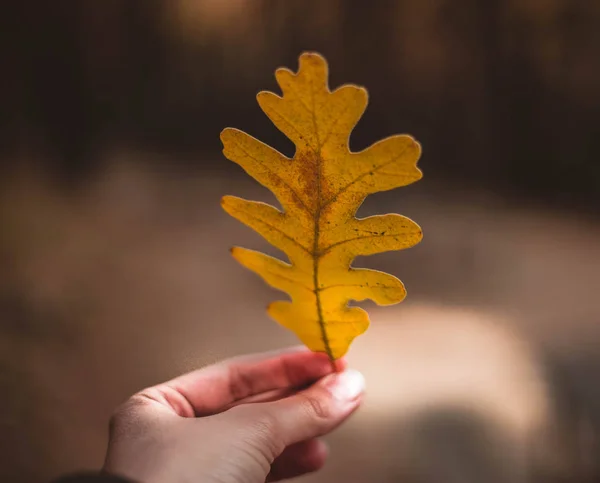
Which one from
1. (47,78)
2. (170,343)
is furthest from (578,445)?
(47,78)

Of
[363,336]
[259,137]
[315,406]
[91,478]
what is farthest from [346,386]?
[259,137]

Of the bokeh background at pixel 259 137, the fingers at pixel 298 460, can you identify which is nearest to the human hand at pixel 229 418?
the fingers at pixel 298 460

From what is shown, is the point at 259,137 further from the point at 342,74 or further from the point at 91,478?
the point at 91,478

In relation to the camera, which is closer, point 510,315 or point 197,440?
point 197,440

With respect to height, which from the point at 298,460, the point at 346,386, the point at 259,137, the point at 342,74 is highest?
the point at 342,74

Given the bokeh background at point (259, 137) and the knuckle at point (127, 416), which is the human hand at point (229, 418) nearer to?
the knuckle at point (127, 416)

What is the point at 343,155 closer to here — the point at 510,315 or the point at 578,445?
the point at 578,445
